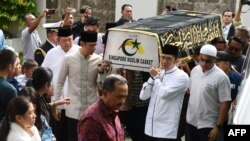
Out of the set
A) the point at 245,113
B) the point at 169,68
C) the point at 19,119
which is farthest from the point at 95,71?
the point at 245,113

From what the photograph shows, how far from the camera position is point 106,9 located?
15094mm

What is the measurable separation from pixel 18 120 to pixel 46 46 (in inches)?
160

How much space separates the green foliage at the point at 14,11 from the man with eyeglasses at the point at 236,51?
7523 millimetres

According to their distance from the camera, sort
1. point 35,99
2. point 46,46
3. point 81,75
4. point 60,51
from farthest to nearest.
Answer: point 46,46 → point 60,51 → point 81,75 → point 35,99

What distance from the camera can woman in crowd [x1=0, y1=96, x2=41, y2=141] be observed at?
479 centimetres

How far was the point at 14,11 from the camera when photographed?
47.0 ft

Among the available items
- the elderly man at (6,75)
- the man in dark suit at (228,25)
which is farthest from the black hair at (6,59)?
the man in dark suit at (228,25)

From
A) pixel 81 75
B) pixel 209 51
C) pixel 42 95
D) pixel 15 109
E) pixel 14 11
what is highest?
pixel 209 51

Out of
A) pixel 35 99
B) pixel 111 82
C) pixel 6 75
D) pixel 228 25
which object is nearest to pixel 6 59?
pixel 6 75

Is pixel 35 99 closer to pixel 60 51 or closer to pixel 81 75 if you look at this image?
pixel 81 75

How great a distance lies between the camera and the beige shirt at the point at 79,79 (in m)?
7.13

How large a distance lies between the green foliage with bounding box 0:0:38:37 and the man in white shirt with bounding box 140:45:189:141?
26.9 ft

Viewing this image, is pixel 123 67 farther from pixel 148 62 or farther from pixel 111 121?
pixel 111 121

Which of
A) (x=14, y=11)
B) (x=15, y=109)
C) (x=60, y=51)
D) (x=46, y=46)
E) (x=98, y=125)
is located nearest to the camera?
(x=98, y=125)
